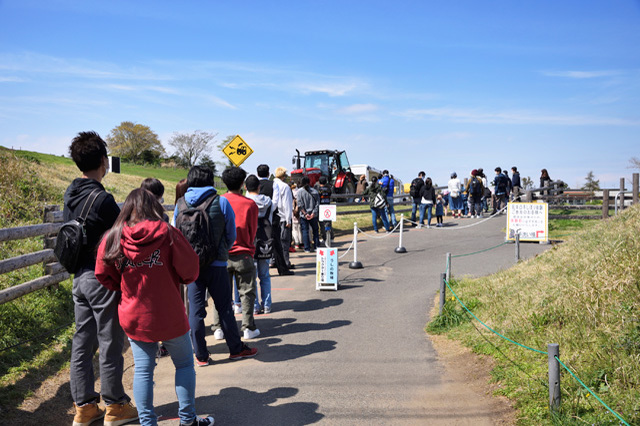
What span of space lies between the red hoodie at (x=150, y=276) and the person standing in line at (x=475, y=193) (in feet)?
65.2

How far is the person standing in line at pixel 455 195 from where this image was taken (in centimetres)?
2268

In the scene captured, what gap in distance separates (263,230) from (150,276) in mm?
3935

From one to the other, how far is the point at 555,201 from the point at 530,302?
2123 centimetres

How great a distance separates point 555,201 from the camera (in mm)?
25391

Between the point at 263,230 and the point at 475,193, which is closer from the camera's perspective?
the point at 263,230

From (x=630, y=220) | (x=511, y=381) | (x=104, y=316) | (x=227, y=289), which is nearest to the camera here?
(x=104, y=316)

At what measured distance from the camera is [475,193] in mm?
22719

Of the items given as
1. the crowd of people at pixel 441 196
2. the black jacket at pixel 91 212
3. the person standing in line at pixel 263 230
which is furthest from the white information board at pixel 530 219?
the black jacket at pixel 91 212

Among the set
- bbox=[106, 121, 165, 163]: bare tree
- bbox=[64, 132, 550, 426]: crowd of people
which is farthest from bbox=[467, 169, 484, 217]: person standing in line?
bbox=[106, 121, 165, 163]: bare tree

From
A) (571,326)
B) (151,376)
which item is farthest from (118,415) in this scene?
(571,326)

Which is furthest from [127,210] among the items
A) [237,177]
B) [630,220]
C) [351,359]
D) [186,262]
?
[630,220]

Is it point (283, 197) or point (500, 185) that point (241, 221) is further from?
point (500, 185)

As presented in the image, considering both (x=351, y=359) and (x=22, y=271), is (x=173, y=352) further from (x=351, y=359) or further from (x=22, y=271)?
(x=22, y=271)

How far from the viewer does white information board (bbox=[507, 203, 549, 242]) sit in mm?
13711
